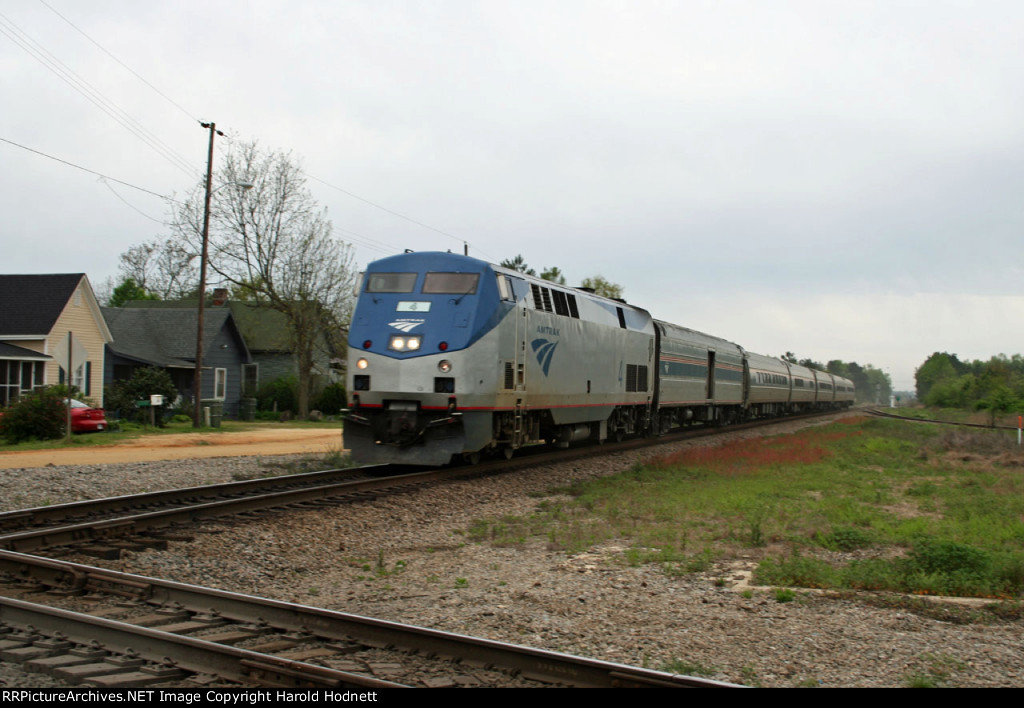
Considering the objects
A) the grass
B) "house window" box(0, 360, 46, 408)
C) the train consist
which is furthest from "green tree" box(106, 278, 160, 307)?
the grass

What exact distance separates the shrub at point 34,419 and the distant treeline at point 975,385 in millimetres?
44778

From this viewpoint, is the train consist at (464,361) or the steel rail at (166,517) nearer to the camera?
the steel rail at (166,517)

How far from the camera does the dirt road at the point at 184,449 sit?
57.9 feet

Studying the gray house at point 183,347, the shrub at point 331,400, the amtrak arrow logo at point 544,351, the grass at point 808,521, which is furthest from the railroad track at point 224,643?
the shrub at point 331,400

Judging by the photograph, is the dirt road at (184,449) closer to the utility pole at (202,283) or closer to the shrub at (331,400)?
the utility pole at (202,283)

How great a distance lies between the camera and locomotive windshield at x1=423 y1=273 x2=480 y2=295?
13922 mm

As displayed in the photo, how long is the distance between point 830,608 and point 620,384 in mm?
14588

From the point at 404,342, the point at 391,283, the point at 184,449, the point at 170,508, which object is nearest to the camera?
the point at 170,508

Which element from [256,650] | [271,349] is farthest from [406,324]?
[271,349]

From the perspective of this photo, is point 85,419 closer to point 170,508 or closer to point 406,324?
point 406,324

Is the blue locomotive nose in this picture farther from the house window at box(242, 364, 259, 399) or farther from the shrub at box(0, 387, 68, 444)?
the house window at box(242, 364, 259, 399)

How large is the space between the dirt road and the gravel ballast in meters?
6.16

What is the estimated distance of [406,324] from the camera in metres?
13.9

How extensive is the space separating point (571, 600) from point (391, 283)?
343 inches
